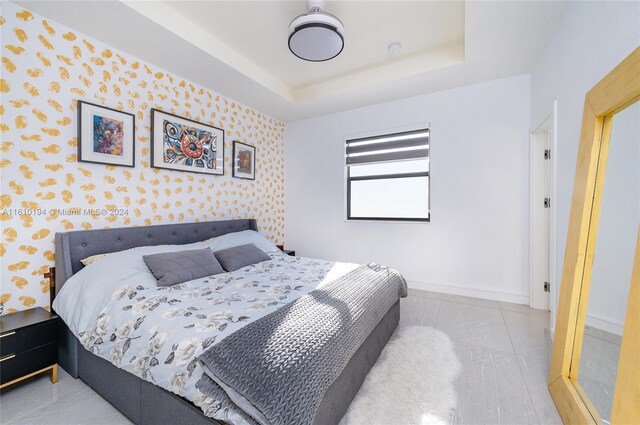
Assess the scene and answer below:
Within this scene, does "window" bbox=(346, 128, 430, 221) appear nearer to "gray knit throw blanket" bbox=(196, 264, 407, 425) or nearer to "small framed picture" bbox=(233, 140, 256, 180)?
"small framed picture" bbox=(233, 140, 256, 180)

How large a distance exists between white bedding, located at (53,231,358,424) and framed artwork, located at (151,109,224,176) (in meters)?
1.04

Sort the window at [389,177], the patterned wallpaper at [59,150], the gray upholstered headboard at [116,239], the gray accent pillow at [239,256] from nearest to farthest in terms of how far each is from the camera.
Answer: the patterned wallpaper at [59,150] < the gray upholstered headboard at [116,239] < the gray accent pillow at [239,256] < the window at [389,177]

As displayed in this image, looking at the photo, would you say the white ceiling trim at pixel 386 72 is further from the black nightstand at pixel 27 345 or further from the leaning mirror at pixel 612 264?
the black nightstand at pixel 27 345

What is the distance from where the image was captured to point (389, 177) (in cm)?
395

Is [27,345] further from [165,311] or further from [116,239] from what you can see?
[165,311]

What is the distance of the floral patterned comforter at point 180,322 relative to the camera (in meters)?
1.20

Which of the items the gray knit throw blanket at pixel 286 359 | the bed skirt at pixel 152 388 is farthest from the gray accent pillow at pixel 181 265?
the gray knit throw blanket at pixel 286 359

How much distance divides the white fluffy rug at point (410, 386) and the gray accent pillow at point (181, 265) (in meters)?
1.47

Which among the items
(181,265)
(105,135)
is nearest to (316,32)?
(105,135)

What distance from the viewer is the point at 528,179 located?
304 cm

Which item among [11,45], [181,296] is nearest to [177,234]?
[181,296]

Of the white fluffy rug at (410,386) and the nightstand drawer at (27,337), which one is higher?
the nightstand drawer at (27,337)

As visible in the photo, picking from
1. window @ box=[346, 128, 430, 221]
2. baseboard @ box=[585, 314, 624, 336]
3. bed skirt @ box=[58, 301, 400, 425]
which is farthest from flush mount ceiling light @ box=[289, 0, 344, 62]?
baseboard @ box=[585, 314, 624, 336]

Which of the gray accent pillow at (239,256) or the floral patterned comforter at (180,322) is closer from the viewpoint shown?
the floral patterned comforter at (180,322)
